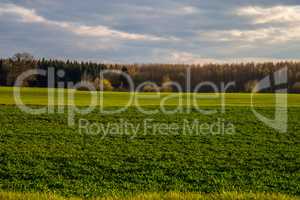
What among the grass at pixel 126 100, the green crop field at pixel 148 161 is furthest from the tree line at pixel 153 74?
the green crop field at pixel 148 161

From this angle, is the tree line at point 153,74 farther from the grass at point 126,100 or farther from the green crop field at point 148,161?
the green crop field at point 148,161

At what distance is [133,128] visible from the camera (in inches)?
1140

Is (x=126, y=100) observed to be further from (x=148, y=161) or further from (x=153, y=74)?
(x=153, y=74)

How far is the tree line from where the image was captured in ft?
347

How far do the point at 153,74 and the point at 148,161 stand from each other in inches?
4399

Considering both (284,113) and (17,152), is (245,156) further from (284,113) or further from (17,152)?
(284,113)

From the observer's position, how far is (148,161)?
1872 cm

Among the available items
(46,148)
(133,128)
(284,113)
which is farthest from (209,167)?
(284,113)

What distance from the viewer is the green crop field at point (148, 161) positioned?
14.0 meters

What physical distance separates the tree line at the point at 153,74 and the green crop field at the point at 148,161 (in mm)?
68134

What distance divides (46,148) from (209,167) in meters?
8.36

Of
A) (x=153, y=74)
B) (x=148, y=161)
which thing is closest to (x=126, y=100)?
(x=148, y=161)

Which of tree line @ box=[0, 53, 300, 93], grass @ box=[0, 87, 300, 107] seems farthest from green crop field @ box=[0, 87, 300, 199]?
tree line @ box=[0, 53, 300, 93]

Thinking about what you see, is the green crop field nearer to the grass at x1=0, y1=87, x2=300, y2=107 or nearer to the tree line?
the grass at x1=0, y1=87, x2=300, y2=107
